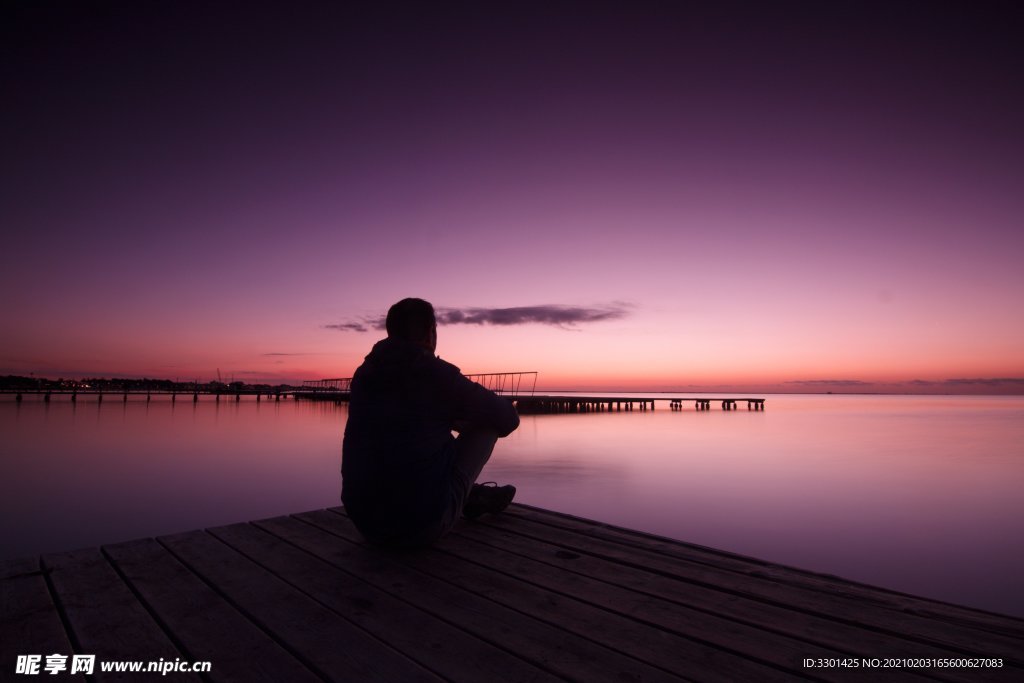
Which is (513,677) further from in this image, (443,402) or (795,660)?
(443,402)

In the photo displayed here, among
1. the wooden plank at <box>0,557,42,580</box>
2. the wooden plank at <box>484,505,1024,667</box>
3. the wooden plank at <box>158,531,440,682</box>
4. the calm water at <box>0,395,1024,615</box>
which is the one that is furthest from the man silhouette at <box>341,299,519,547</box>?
the calm water at <box>0,395,1024,615</box>

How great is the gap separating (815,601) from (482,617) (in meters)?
1.57

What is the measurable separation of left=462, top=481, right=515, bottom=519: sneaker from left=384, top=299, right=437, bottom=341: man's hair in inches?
54.7

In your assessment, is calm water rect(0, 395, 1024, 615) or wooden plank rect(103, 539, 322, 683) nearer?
wooden plank rect(103, 539, 322, 683)

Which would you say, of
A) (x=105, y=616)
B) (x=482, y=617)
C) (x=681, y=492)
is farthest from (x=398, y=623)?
(x=681, y=492)

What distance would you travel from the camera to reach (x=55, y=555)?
2.94m

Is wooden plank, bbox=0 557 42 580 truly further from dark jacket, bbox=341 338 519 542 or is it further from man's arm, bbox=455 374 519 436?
man's arm, bbox=455 374 519 436

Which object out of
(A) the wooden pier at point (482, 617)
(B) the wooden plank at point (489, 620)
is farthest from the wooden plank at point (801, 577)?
(B) the wooden plank at point (489, 620)

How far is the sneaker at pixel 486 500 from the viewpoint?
377cm

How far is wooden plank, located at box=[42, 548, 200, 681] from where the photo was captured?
1.93 m

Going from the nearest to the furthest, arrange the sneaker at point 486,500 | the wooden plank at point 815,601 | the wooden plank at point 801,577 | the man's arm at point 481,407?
1. the wooden plank at point 815,601
2. the wooden plank at point 801,577
3. the man's arm at point 481,407
4. the sneaker at point 486,500

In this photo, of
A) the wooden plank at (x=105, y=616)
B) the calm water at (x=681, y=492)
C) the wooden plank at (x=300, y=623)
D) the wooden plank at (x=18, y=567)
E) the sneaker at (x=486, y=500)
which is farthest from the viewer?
the calm water at (x=681, y=492)

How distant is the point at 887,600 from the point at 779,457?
15544 millimetres

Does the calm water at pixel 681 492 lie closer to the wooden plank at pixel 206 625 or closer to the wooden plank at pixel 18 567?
the wooden plank at pixel 18 567
